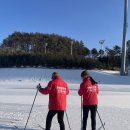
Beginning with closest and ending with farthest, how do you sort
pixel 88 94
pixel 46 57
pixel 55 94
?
pixel 55 94, pixel 88 94, pixel 46 57

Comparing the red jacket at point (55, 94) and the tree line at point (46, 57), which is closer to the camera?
the red jacket at point (55, 94)

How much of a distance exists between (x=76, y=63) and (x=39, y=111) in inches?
1470

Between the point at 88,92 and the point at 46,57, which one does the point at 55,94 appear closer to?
the point at 88,92

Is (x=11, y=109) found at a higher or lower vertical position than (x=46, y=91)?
lower

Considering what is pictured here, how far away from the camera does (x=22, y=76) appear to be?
137 ft

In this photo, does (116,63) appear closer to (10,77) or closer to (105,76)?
(105,76)

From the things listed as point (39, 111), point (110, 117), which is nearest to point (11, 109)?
point (39, 111)

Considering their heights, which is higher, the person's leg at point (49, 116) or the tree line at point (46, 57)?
the tree line at point (46, 57)

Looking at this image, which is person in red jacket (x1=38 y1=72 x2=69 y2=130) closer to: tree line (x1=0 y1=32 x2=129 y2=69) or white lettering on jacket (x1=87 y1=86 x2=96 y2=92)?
white lettering on jacket (x1=87 y1=86 x2=96 y2=92)

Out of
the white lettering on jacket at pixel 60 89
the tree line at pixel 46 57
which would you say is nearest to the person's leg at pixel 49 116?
the white lettering on jacket at pixel 60 89

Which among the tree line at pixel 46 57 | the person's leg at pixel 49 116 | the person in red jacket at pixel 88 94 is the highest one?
the tree line at pixel 46 57

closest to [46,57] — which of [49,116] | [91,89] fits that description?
[91,89]

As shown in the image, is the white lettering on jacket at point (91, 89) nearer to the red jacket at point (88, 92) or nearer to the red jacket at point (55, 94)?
the red jacket at point (88, 92)

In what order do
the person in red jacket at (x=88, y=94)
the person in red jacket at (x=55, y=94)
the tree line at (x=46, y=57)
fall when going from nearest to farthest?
the person in red jacket at (x=55, y=94)
the person in red jacket at (x=88, y=94)
the tree line at (x=46, y=57)
